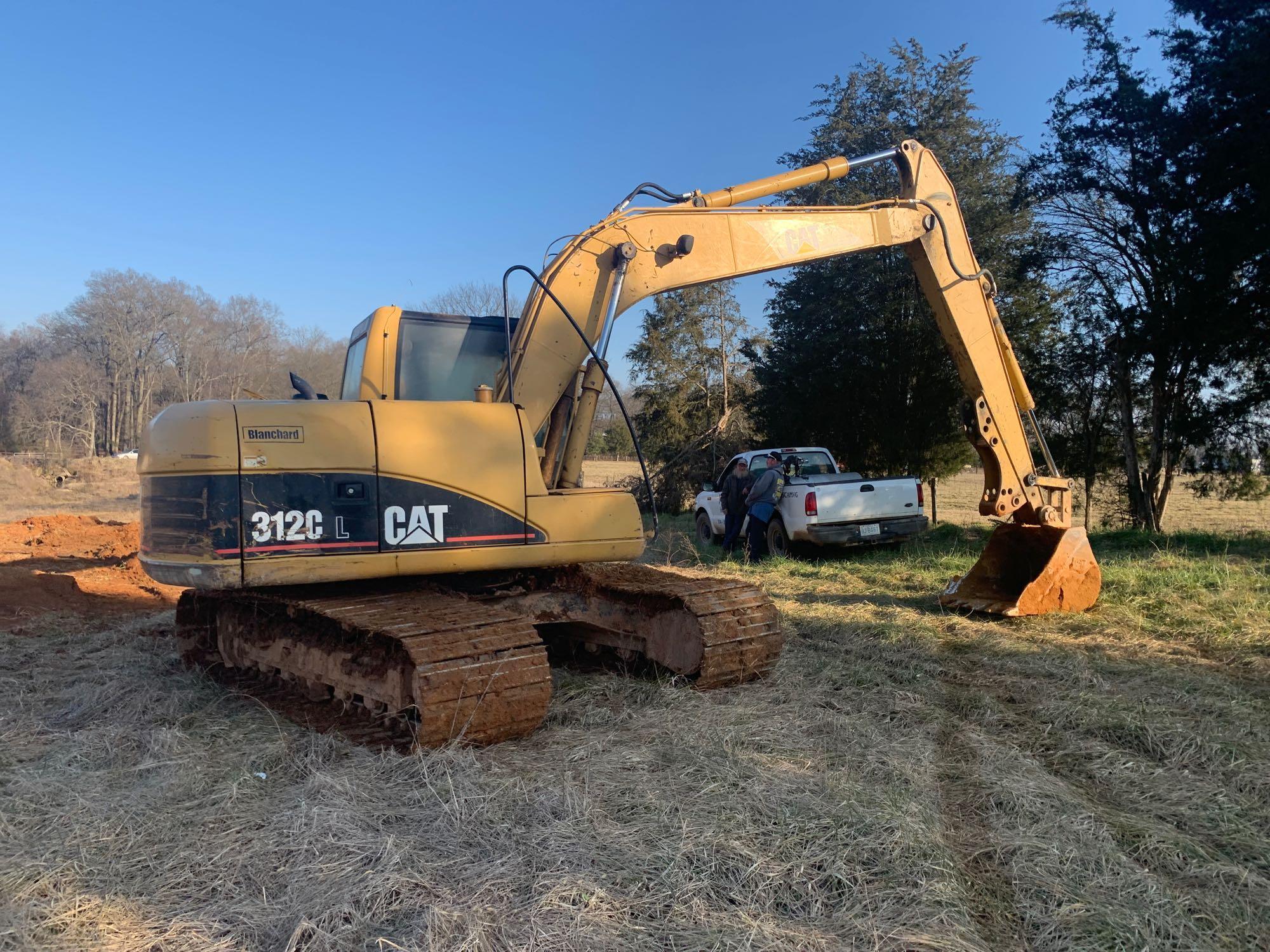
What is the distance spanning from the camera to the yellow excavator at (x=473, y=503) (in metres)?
4.36

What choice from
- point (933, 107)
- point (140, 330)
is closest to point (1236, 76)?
point (933, 107)

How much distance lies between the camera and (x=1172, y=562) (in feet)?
30.5

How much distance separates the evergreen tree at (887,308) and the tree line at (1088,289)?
0.04 m

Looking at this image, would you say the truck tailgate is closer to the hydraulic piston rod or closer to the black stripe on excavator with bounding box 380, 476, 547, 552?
the hydraulic piston rod

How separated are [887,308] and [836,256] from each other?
401 inches

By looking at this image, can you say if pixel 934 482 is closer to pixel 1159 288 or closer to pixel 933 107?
pixel 1159 288

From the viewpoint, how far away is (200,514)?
14.3 ft

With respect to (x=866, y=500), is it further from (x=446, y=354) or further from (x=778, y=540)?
(x=446, y=354)

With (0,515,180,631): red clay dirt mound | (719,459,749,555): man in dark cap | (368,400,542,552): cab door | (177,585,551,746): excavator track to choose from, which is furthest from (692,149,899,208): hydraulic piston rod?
(0,515,180,631): red clay dirt mound

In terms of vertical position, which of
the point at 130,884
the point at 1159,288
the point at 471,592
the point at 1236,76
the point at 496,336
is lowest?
the point at 130,884

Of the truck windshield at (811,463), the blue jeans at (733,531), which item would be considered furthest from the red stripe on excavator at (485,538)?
the truck windshield at (811,463)

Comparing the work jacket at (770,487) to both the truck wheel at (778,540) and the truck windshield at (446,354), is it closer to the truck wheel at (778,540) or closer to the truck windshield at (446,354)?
the truck wheel at (778,540)

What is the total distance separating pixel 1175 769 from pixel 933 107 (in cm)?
1636

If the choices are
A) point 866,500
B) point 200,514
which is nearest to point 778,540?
point 866,500
